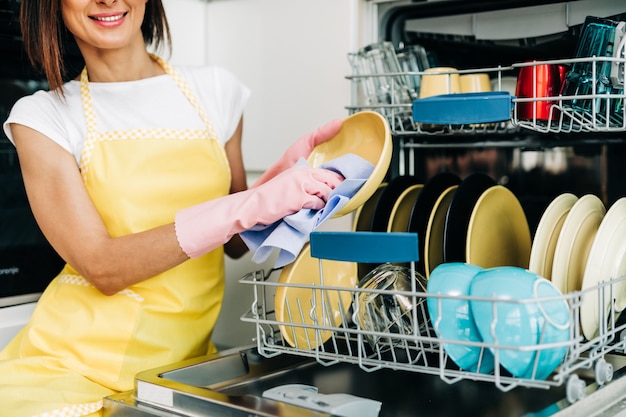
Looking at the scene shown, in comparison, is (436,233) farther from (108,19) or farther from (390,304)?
(108,19)

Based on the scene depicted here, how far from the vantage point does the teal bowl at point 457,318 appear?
2.65ft

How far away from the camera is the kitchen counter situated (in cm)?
88

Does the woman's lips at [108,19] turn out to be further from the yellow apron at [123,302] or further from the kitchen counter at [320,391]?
the kitchen counter at [320,391]

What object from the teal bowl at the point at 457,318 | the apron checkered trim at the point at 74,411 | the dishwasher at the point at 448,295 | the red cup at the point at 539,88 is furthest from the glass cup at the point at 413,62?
the apron checkered trim at the point at 74,411

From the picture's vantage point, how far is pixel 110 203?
47.3 inches

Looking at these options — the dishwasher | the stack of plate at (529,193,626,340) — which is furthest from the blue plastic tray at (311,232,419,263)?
the stack of plate at (529,193,626,340)

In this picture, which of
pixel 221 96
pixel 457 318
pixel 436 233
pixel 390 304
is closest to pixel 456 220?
pixel 436 233

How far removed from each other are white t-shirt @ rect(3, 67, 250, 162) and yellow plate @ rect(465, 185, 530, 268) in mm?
528

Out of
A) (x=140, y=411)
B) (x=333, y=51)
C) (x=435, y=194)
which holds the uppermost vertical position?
(x=333, y=51)

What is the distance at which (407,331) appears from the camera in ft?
3.27

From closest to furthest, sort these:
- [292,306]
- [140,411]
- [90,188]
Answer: [140,411] → [292,306] → [90,188]

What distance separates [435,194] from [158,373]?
1.61ft

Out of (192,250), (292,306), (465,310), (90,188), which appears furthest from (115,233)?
(465,310)

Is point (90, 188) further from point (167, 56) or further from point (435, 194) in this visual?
point (435, 194)
